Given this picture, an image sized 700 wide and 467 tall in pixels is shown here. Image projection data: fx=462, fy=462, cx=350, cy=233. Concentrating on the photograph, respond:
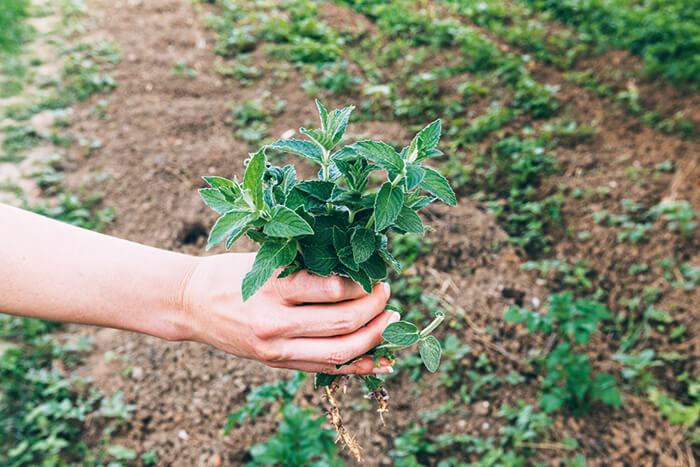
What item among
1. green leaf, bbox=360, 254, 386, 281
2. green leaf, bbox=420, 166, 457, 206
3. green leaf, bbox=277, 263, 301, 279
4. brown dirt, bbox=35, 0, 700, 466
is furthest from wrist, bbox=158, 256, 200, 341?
brown dirt, bbox=35, 0, 700, 466

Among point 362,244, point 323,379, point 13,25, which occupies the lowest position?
point 13,25

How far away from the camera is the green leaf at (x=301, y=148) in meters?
1.21

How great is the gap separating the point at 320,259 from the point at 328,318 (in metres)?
0.19

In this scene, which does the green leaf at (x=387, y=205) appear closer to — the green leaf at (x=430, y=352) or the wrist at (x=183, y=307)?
the green leaf at (x=430, y=352)

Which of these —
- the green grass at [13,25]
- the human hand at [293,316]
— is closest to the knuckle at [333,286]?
the human hand at [293,316]

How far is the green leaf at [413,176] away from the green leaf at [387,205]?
44 mm

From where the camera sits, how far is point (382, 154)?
1.11 meters

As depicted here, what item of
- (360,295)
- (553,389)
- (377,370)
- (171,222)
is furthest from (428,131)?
(171,222)

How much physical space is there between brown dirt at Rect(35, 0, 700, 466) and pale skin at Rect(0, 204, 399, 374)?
1265 mm

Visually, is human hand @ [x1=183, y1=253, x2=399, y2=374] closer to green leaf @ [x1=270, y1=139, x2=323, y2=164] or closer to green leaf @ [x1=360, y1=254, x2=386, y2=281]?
green leaf @ [x1=360, y1=254, x2=386, y2=281]

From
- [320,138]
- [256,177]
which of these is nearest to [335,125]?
[320,138]

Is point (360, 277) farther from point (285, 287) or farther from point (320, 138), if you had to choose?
point (320, 138)

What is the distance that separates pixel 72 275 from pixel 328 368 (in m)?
0.87

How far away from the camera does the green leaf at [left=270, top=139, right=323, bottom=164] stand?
3.96ft
